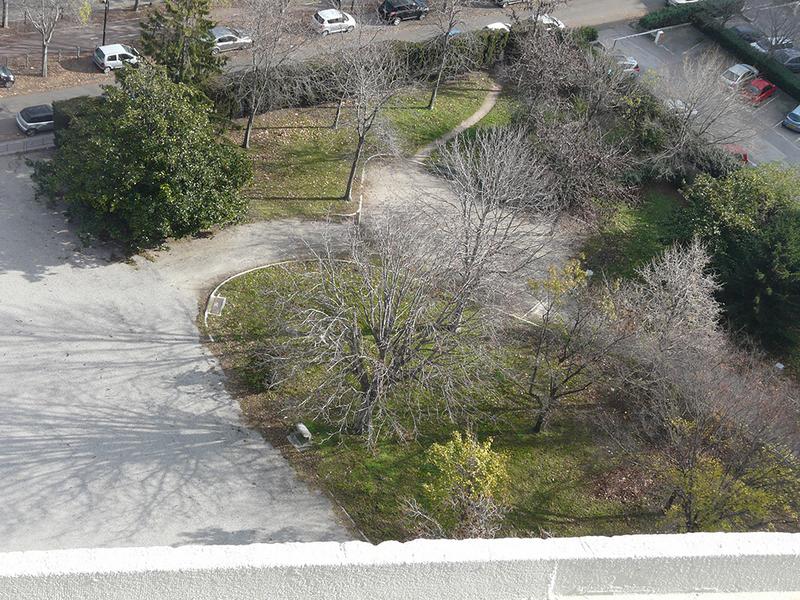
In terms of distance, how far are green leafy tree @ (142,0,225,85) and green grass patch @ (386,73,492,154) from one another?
961cm

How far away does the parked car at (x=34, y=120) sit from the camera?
38938mm

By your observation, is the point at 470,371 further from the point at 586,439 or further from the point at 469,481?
the point at 469,481

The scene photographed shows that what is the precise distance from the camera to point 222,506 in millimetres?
26344

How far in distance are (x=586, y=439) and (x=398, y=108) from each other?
21.5 meters

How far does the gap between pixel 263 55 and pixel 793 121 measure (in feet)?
90.4

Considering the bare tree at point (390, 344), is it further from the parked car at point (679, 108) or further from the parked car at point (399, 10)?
the parked car at point (399, 10)

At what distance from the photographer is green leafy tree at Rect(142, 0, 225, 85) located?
36906 millimetres

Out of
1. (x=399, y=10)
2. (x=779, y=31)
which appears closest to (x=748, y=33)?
(x=779, y=31)

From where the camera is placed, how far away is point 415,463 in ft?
93.5

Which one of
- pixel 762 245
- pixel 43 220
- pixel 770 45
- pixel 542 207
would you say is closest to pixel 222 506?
pixel 43 220

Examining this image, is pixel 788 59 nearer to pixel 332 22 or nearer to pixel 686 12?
pixel 686 12

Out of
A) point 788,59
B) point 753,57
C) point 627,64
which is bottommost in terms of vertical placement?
point 627,64

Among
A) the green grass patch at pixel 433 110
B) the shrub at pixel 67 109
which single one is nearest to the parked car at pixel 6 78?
the shrub at pixel 67 109

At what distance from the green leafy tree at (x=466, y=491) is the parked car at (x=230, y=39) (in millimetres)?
28292
